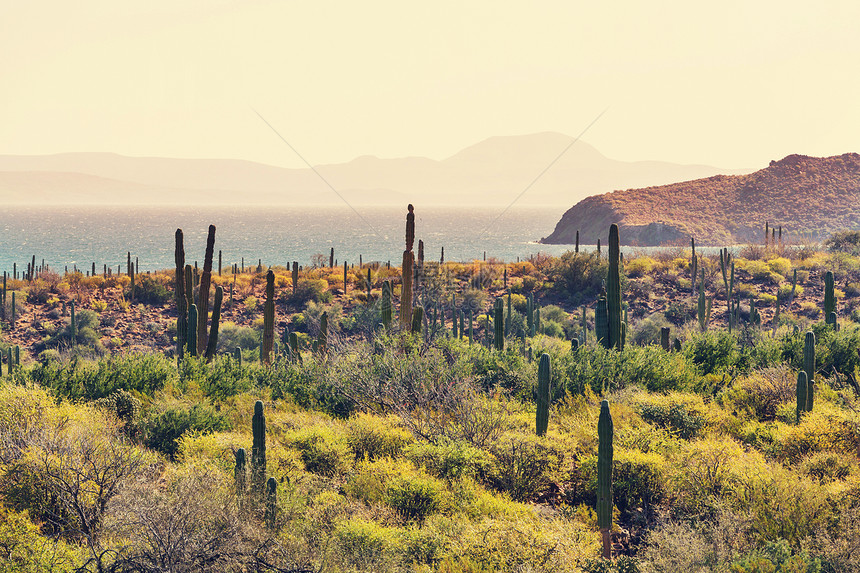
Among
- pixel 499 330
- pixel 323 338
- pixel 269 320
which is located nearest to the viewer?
pixel 499 330

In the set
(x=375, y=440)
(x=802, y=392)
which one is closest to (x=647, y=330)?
(x=802, y=392)

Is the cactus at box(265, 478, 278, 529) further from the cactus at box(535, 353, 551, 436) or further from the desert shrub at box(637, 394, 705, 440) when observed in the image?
the desert shrub at box(637, 394, 705, 440)

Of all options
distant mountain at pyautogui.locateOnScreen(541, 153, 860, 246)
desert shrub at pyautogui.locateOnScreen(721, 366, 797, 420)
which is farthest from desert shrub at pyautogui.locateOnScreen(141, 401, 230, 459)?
distant mountain at pyautogui.locateOnScreen(541, 153, 860, 246)

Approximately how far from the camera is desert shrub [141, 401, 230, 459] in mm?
11938

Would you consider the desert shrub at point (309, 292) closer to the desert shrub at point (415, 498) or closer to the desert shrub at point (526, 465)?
the desert shrub at point (526, 465)

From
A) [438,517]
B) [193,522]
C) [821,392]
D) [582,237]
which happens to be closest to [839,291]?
[821,392]

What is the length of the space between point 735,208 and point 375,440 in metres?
104

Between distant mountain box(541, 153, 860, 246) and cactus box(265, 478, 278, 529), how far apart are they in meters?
90.0

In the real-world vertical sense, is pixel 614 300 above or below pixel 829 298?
above

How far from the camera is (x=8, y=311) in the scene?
32625 mm

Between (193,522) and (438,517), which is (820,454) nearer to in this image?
(438,517)

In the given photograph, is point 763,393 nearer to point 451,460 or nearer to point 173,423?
point 451,460

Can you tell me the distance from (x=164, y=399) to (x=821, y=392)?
12.7 m

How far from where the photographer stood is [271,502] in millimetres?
8734
